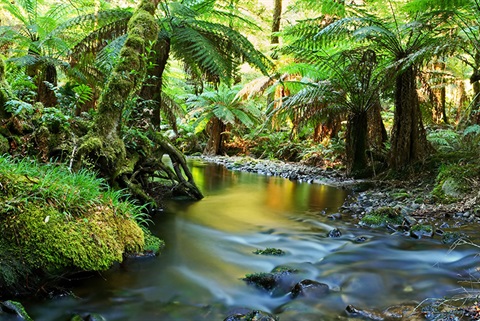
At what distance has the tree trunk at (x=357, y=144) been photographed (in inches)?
263

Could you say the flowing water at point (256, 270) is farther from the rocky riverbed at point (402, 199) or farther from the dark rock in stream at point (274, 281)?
the rocky riverbed at point (402, 199)

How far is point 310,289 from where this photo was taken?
7.14 feet

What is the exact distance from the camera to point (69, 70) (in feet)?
20.6

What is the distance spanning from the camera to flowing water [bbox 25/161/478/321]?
1.96 m

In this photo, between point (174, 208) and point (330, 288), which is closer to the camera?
point (330, 288)

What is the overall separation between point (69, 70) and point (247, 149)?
773cm

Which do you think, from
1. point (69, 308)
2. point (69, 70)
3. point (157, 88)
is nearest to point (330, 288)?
point (69, 308)

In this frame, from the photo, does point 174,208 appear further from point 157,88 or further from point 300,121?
point 300,121

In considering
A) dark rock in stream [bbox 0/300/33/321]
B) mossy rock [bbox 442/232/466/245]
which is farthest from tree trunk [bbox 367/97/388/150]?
dark rock in stream [bbox 0/300/33/321]

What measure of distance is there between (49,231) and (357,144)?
5.74 m

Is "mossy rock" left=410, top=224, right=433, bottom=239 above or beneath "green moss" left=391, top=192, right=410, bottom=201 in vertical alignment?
beneath

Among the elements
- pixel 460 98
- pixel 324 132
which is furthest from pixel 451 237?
pixel 460 98

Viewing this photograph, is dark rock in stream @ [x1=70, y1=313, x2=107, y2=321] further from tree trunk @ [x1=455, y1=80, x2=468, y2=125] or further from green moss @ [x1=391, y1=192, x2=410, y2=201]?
tree trunk @ [x1=455, y1=80, x2=468, y2=125]

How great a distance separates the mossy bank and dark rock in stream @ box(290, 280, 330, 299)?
3.71 ft
